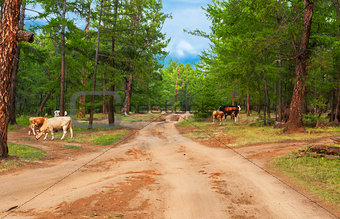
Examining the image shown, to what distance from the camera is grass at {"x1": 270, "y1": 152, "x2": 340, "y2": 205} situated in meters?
6.54

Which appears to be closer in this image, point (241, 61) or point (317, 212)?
point (317, 212)

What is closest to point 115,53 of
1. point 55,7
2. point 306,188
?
point 55,7

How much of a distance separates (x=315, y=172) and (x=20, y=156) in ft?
38.4

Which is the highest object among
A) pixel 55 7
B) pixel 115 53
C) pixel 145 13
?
pixel 145 13

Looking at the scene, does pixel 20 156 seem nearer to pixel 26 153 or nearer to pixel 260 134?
pixel 26 153

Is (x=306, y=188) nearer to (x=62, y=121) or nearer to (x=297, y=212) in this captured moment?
(x=297, y=212)

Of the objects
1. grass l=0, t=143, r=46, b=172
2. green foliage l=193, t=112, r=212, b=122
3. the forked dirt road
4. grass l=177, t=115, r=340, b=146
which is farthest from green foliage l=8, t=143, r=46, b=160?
green foliage l=193, t=112, r=212, b=122

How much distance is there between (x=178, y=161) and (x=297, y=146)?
617 cm

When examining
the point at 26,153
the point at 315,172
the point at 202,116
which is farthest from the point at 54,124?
the point at 202,116

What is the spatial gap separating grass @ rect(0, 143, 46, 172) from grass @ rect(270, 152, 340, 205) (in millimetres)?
9794

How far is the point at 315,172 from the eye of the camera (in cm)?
820

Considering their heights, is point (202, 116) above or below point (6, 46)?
below

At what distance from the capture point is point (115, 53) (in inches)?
955

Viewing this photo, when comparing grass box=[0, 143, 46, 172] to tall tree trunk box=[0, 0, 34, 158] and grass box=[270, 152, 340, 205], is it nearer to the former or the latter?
tall tree trunk box=[0, 0, 34, 158]
